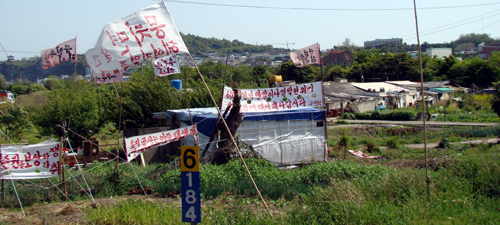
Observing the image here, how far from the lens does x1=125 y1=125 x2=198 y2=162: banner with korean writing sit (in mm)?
10406

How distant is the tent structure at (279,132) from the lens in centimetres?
1518

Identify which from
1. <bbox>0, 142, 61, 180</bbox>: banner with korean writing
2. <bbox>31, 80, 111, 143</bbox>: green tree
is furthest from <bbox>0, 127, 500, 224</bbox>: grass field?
<bbox>31, 80, 111, 143</bbox>: green tree

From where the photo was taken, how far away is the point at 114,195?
10375 millimetres

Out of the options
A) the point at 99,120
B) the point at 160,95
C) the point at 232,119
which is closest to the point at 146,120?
the point at 160,95

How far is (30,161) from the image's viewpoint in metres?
8.55

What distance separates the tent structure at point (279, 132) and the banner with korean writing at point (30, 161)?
674cm

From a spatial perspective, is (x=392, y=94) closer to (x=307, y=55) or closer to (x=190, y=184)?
(x=307, y=55)

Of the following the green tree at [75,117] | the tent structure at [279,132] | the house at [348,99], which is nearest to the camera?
the tent structure at [279,132]

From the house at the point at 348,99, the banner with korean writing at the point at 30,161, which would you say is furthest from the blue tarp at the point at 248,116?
the house at the point at 348,99

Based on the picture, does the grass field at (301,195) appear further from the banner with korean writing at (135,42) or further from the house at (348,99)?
the house at (348,99)

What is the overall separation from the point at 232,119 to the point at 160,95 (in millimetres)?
7809

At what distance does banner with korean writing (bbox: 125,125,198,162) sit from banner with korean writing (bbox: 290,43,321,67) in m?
5.51

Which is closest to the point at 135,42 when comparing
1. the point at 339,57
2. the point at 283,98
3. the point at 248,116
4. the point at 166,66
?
the point at 166,66

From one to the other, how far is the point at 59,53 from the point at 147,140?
134 inches
